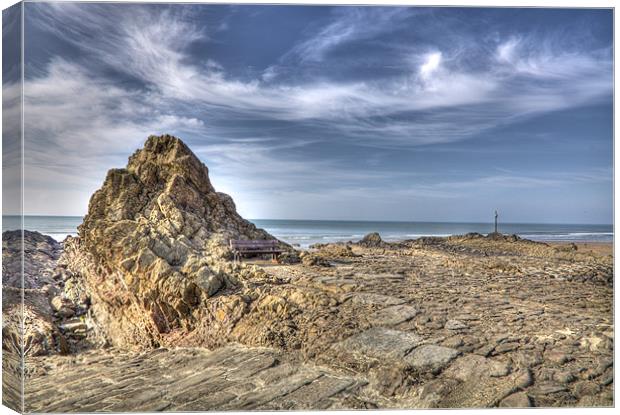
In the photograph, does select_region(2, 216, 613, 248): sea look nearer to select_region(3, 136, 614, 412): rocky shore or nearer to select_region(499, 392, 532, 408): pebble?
select_region(3, 136, 614, 412): rocky shore

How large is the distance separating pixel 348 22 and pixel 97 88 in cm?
270

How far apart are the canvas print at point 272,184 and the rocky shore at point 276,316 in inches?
0.9

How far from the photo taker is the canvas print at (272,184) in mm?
4309

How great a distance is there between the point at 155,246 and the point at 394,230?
2700mm

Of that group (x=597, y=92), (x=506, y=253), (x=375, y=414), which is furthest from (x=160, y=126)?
(x=597, y=92)

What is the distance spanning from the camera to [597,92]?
4.72 metres

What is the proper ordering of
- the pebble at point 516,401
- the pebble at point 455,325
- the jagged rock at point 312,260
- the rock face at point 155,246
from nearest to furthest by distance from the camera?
the pebble at point 516,401
the pebble at point 455,325
the rock face at point 155,246
the jagged rock at point 312,260

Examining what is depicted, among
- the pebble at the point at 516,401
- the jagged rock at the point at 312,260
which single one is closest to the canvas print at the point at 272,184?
the jagged rock at the point at 312,260

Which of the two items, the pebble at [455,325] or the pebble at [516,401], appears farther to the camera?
the pebble at [455,325]

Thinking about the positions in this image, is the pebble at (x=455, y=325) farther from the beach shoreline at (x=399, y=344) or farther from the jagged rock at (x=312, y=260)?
the jagged rock at (x=312, y=260)

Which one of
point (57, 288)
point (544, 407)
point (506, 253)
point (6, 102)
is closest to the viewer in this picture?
point (544, 407)

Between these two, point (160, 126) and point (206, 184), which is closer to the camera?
point (160, 126)

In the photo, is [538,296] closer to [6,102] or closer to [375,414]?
[375,414]

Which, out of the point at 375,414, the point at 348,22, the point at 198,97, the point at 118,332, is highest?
the point at 348,22
